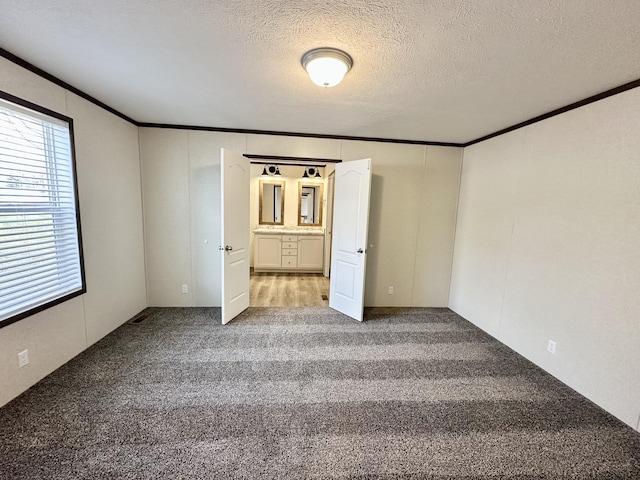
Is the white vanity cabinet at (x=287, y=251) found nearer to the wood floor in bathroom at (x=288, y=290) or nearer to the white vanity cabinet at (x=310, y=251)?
the white vanity cabinet at (x=310, y=251)

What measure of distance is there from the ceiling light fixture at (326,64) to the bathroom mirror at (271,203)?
4543 millimetres

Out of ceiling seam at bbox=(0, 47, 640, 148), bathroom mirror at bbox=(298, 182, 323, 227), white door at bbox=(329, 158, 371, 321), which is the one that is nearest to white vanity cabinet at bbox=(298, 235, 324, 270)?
bathroom mirror at bbox=(298, 182, 323, 227)

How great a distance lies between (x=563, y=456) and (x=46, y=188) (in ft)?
13.8

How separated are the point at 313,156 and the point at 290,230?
2585 millimetres

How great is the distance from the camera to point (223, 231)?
316cm

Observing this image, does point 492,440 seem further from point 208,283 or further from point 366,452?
point 208,283

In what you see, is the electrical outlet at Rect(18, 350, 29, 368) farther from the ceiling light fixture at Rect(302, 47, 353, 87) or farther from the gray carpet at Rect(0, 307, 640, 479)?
the ceiling light fixture at Rect(302, 47, 353, 87)

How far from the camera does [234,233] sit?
342 cm

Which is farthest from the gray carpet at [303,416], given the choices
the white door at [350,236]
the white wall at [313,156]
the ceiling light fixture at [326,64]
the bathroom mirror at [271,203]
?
the bathroom mirror at [271,203]

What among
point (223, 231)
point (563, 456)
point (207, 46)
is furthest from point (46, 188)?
point (563, 456)

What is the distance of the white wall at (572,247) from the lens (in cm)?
194

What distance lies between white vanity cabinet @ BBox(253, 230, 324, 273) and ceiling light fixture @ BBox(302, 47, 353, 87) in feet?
13.9

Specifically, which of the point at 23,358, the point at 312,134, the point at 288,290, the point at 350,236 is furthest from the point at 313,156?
the point at 23,358

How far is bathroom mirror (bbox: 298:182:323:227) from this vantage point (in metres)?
6.36
